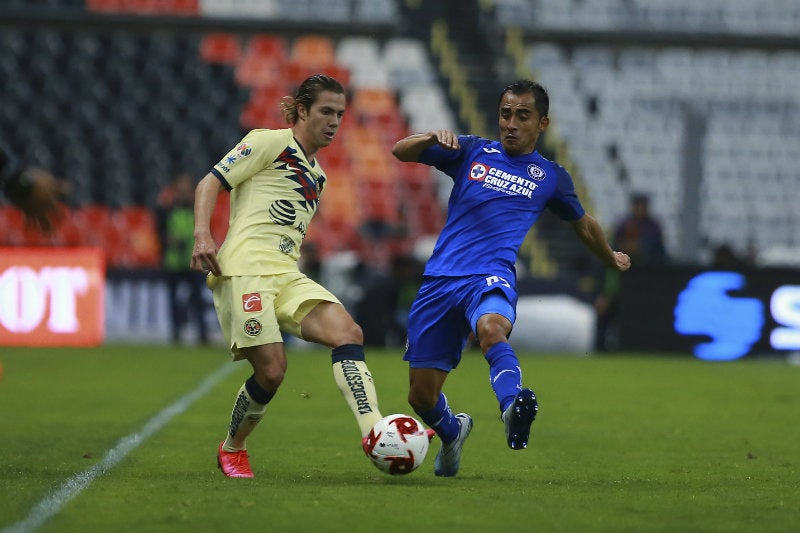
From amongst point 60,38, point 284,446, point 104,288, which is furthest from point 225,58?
point 284,446

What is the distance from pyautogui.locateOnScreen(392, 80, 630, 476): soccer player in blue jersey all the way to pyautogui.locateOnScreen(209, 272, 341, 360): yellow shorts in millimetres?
552

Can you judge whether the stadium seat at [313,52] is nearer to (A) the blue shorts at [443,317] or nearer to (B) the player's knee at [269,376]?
(A) the blue shorts at [443,317]

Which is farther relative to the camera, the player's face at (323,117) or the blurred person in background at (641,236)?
the blurred person in background at (641,236)

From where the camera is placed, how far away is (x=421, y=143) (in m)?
6.37

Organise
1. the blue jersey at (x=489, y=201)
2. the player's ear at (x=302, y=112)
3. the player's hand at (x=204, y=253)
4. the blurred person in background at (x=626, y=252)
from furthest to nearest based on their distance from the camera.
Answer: the blurred person in background at (x=626, y=252) < the blue jersey at (x=489, y=201) < the player's ear at (x=302, y=112) < the player's hand at (x=204, y=253)

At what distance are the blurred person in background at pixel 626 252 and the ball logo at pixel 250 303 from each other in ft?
37.8

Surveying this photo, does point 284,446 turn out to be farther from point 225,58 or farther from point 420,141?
point 225,58

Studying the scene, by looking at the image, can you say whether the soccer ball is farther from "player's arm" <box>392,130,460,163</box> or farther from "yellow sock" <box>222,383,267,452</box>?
"player's arm" <box>392,130,460,163</box>

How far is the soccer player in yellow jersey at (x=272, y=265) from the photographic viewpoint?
6039 mm

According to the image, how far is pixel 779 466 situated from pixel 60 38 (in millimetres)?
16787

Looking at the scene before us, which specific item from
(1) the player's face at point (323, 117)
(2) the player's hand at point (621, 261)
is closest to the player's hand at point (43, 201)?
(1) the player's face at point (323, 117)

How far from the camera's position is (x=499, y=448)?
25.3 ft

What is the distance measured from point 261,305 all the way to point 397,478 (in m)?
1.00

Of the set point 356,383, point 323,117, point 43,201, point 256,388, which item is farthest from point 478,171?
point 43,201
